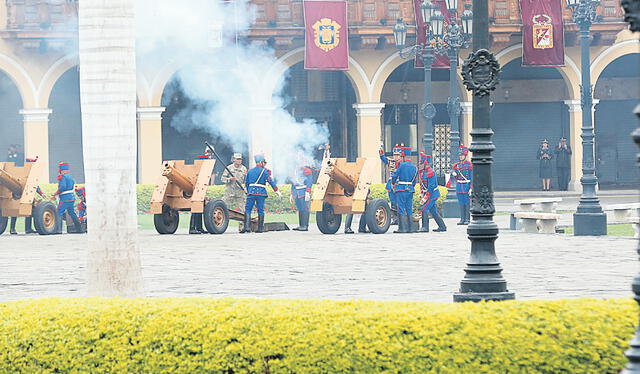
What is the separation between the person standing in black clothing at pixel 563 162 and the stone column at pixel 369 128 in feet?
18.0

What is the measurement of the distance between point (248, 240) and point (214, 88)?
14327 millimetres

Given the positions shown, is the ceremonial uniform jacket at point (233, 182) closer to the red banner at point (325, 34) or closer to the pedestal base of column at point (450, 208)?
the pedestal base of column at point (450, 208)

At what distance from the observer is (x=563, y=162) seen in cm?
3531

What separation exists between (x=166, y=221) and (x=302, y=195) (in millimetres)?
3021

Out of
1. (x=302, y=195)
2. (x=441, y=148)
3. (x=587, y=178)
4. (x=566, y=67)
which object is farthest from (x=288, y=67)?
(x=587, y=178)

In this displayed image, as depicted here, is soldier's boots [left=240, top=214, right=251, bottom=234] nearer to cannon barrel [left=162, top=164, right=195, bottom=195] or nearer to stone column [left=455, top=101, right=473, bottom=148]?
cannon barrel [left=162, top=164, right=195, bottom=195]

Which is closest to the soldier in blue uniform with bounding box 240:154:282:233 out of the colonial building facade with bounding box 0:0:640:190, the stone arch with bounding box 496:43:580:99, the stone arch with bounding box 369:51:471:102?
the colonial building facade with bounding box 0:0:640:190

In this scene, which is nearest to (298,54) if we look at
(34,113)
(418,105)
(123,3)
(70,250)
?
(418,105)

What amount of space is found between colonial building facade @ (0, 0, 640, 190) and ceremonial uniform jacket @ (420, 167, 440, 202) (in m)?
11.3

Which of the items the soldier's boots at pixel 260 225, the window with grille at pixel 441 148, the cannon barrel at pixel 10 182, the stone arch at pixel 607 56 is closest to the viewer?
the soldier's boots at pixel 260 225

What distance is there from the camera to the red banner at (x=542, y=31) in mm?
32656

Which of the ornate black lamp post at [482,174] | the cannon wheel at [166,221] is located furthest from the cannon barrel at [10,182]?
the ornate black lamp post at [482,174]

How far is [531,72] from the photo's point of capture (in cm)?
3669

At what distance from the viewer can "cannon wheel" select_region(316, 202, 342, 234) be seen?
69.5ft
